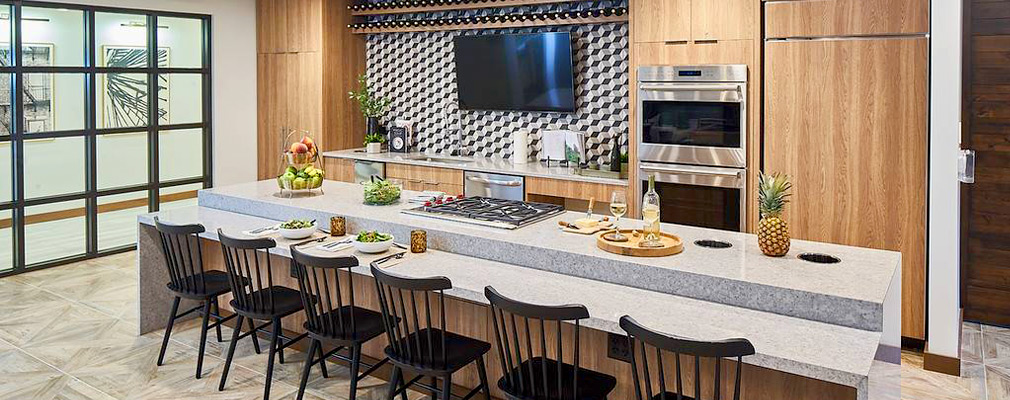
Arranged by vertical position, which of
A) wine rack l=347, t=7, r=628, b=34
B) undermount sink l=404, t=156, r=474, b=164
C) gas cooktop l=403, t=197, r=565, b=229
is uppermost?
wine rack l=347, t=7, r=628, b=34

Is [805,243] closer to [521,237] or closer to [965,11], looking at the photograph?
[521,237]

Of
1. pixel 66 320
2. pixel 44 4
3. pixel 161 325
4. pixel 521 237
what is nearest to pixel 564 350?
pixel 521 237

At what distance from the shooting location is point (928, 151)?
14.1 feet

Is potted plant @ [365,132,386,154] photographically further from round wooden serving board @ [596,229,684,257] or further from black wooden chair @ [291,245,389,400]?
round wooden serving board @ [596,229,684,257]

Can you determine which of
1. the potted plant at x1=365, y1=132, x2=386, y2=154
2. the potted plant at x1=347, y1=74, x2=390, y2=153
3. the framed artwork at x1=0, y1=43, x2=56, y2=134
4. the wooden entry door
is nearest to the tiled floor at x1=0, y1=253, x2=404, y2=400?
the framed artwork at x1=0, y1=43, x2=56, y2=134

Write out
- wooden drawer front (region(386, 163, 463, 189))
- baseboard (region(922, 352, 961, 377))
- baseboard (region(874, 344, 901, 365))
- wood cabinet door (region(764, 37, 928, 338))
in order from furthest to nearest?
wooden drawer front (region(386, 163, 463, 189)) < wood cabinet door (region(764, 37, 928, 338)) < baseboard (region(922, 352, 961, 377)) < baseboard (region(874, 344, 901, 365))

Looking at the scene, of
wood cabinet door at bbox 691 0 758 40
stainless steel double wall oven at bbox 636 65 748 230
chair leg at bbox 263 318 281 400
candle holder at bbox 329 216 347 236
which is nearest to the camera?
chair leg at bbox 263 318 281 400

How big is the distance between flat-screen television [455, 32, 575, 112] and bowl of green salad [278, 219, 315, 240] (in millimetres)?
2806

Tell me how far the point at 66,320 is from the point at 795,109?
4937 mm

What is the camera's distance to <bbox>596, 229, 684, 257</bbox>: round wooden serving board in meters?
3.16

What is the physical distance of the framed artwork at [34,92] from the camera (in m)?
5.99

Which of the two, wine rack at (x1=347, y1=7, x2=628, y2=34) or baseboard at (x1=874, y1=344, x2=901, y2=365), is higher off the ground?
wine rack at (x1=347, y1=7, x2=628, y2=34)

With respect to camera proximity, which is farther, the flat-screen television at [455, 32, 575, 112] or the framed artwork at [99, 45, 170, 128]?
the framed artwork at [99, 45, 170, 128]

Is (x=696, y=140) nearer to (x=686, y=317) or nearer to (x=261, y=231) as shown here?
(x=686, y=317)
